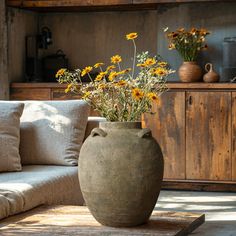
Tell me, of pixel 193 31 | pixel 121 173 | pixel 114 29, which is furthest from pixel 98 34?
pixel 121 173

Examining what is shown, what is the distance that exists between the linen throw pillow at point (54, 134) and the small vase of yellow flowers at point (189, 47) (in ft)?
6.43

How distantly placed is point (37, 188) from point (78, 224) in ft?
2.06

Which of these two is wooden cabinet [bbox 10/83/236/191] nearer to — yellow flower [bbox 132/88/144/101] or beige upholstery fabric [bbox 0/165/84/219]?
beige upholstery fabric [bbox 0/165/84/219]

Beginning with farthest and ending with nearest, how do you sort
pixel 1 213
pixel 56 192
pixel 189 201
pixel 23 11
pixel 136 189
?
pixel 23 11 < pixel 189 201 < pixel 56 192 < pixel 1 213 < pixel 136 189

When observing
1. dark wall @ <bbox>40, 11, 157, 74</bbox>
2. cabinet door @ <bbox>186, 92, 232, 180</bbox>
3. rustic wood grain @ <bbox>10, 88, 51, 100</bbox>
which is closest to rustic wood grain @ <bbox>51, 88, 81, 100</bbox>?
rustic wood grain @ <bbox>10, 88, 51, 100</bbox>

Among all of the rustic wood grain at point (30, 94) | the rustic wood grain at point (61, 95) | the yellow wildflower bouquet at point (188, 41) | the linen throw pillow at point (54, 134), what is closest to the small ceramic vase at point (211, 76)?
the yellow wildflower bouquet at point (188, 41)

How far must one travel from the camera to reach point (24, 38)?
708 cm

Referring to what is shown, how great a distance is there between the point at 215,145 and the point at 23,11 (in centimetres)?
231

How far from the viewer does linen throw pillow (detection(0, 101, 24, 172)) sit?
4379mm

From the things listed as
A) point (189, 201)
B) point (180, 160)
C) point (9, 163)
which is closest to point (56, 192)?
point (9, 163)

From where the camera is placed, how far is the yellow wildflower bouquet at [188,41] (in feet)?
21.2

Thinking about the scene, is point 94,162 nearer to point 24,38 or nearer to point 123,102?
point 123,102

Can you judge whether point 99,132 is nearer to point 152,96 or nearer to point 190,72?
point 152,96

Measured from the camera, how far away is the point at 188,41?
648 centimetres
